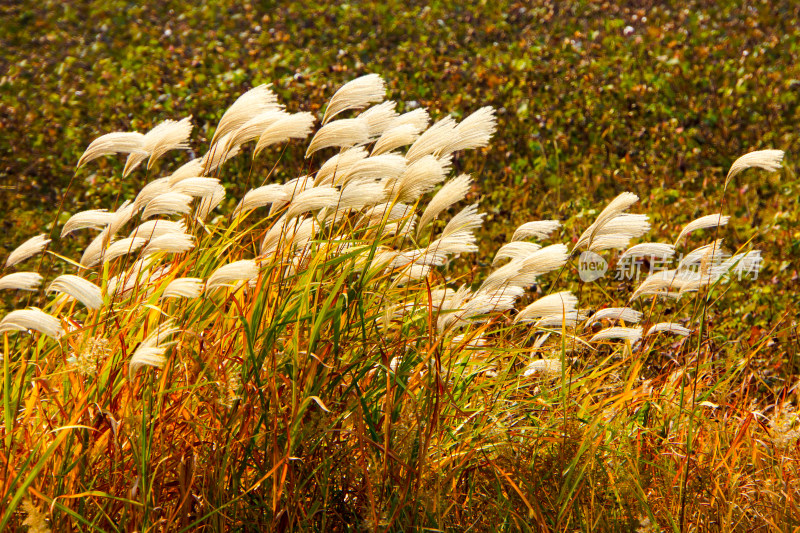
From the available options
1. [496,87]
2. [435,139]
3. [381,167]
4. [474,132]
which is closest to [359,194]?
[381,167]

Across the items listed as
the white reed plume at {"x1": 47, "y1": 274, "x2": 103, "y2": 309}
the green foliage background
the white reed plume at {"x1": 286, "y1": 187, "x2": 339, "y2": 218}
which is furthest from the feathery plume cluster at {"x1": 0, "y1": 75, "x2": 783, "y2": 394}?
the green foliage background

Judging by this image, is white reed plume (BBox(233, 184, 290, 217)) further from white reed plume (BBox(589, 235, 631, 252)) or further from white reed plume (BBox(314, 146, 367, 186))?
white reed plume (BBox(589, 235, 631, 252))

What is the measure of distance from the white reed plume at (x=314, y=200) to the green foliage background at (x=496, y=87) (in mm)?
3113

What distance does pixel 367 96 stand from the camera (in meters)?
2.58

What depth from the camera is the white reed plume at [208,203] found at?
2715 millimetres

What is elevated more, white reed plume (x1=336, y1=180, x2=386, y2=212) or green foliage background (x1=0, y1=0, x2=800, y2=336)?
white reed plume (x1=336, y1=180, x2=386, y2=212)

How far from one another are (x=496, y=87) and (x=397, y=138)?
5.66 meters

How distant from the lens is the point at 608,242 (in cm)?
255

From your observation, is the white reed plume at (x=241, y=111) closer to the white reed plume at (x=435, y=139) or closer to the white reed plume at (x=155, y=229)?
the white reed plume at (x=155, y=229)

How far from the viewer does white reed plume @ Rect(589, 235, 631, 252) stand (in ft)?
8.28

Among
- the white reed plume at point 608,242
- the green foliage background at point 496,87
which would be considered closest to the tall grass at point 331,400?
the white reed plume at point 608,242

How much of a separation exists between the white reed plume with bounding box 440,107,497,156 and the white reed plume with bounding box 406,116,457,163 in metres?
0.02

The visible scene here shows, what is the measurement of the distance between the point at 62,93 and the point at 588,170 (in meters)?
5.86

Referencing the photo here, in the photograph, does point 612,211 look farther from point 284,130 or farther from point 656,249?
point 284,130
